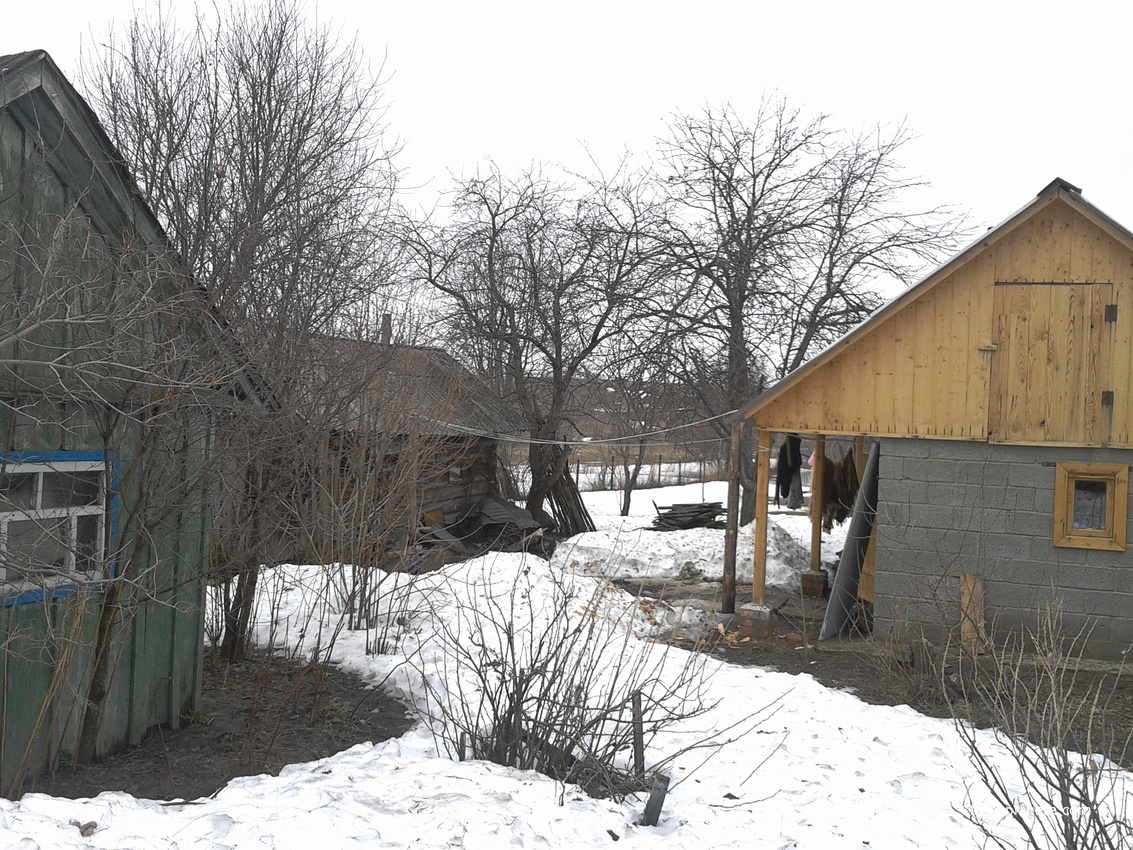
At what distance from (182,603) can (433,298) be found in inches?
543

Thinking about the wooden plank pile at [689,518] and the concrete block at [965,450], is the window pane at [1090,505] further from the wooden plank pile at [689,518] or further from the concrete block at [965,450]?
the wooden plank pile at [689,518]

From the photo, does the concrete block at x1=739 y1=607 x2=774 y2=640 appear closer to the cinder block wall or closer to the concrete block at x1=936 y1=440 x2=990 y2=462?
the cinder block wall

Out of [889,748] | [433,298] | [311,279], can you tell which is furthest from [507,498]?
[889,748]

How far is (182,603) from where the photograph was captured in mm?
6730

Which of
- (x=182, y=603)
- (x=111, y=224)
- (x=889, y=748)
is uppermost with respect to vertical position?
(x=111, y=224)

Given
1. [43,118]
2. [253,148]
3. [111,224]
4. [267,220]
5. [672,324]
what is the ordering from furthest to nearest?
1. [672,324]
2. [253,148]
3. [267,220]
4. [111,224]
5. [43,118]

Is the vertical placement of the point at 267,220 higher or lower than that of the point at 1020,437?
higher

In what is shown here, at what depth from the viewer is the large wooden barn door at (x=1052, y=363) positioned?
9.68 metres

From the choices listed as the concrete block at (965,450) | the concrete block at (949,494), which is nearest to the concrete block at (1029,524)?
the concrete block at (949,494)

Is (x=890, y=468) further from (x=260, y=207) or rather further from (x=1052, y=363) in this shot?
(x=260, y=207)

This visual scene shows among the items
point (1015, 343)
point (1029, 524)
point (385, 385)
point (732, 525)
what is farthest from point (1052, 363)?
point (385, 385)

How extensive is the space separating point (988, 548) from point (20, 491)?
30.9 feet

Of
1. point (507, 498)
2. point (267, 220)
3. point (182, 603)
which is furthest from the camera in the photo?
point (507, 498)

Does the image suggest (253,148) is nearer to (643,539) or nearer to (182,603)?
(182,603)
